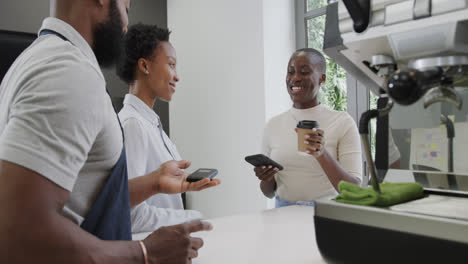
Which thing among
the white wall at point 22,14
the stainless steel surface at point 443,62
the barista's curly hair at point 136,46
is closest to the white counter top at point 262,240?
the stainless steel surface at point 443,62

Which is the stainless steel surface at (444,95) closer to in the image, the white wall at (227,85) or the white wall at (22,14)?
the white wall at (227,85)

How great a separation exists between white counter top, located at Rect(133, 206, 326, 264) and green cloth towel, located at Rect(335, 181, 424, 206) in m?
0.18

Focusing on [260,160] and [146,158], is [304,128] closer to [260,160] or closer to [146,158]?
[260,160]

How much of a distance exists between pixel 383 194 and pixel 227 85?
2495mm

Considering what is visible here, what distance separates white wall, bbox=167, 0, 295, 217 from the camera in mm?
2918

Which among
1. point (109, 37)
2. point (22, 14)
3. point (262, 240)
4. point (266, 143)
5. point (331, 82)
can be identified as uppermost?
point (22, 14)

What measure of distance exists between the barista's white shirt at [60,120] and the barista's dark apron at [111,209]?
0.02 m

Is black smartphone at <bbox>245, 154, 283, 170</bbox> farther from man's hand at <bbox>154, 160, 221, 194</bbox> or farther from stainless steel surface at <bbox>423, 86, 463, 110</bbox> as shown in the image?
stainless steel surface at <bbox>423, 86, 463, 110</bbox>

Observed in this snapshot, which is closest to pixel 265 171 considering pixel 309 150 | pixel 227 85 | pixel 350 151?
pixel 309 150

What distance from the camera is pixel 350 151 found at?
1705mm

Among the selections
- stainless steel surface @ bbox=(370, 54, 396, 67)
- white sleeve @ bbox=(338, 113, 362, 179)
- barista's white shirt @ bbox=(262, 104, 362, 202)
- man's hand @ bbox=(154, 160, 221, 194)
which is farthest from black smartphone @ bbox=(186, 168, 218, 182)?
white sleeve @ bbox=(338, 113, 362, 179)

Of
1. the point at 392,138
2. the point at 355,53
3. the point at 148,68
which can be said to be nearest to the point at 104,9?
the point at 355,53

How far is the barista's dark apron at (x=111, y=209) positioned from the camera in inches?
29.0

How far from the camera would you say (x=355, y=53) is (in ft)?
2.90
